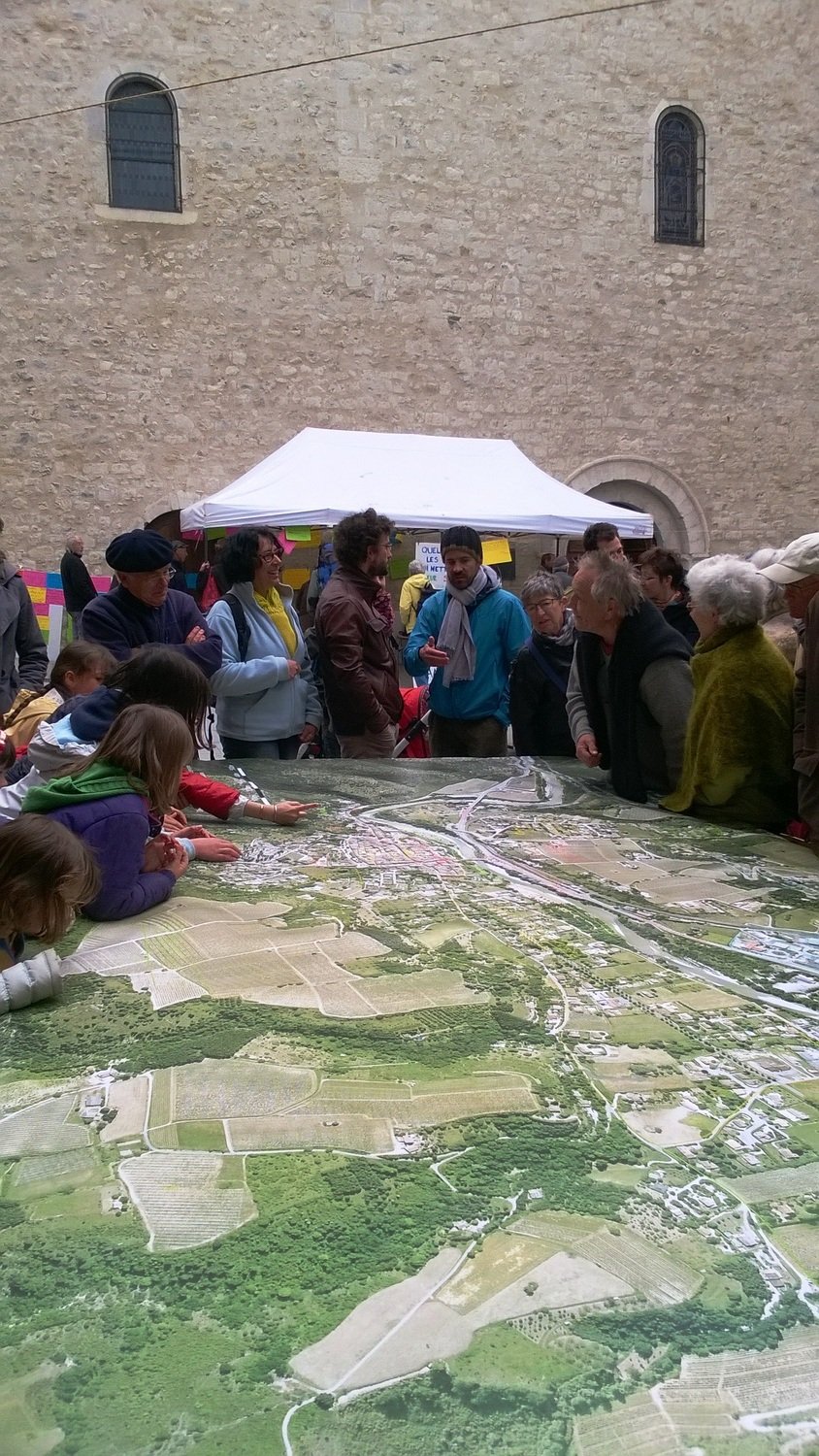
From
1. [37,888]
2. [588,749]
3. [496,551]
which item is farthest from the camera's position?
[496,551]

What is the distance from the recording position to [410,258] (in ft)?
39.9

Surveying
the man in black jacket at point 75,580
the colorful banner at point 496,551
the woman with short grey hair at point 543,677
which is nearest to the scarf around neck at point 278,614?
the woman with short grey hair at point 543,677

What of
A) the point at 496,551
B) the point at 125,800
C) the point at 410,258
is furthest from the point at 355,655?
the point at 410,258

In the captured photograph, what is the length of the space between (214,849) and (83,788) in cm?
55

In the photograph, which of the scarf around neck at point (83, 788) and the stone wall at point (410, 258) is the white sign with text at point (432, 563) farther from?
the scarf around neck at point (83, 788)

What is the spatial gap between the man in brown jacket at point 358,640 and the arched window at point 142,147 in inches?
353

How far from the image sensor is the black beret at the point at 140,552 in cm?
342

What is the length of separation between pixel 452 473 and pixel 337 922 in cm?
658

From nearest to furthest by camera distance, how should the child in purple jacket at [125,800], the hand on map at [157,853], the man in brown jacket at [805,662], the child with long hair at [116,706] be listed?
the child in purple jacket at [125,800] → the hand on map at [157,853] → the child with long hair at [116,706] → the man in brown jacket at [805,662]

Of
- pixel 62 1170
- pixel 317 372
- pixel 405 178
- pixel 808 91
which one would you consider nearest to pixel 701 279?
pixel 808 91

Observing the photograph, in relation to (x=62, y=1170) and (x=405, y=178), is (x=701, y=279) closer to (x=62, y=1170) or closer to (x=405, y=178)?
(x=405, y=178)

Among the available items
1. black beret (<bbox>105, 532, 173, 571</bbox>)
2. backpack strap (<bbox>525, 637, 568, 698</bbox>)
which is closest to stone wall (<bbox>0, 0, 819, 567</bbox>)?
backpack strap (<bbox>525, 637, 568, 698</bbox>)

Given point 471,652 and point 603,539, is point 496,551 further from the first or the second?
point 471,652

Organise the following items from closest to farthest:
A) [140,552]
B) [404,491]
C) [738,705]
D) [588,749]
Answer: [738,705] → [140,552] → [588,749] → [404,491]
